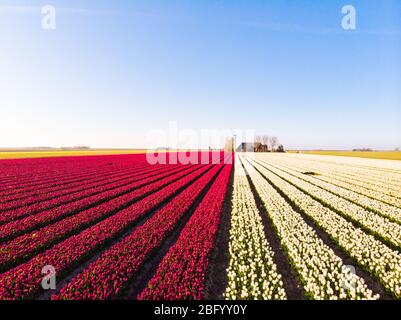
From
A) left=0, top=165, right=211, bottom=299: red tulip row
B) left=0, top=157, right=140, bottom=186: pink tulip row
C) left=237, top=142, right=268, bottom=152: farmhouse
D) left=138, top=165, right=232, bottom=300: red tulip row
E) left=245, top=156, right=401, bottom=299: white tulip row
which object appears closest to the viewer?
left=138, top=165, right=232, bottom=300: red tulip row

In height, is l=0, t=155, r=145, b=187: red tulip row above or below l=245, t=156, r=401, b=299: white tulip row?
above

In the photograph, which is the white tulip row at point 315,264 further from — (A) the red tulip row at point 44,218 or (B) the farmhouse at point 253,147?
(B) the farmhouse at point 253,147

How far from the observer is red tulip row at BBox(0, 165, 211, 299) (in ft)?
18.9

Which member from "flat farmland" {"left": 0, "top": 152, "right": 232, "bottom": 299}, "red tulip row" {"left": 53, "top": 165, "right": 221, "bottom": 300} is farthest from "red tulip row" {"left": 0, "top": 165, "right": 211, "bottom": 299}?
"red tulip row" {"left": 53, "top": 165, "right": 221, "bottom": 300}

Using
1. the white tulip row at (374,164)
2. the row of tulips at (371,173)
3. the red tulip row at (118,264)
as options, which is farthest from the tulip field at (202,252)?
the white tulip row at (374,164)

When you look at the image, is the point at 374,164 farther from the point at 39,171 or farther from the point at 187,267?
the point at 39,171

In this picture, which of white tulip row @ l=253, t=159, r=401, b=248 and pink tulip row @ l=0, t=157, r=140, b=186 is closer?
white tulip row @ l=253, t=159, r=401, b=248

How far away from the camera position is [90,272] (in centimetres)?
633

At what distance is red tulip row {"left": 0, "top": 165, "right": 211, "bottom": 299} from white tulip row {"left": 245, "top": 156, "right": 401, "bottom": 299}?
28.7 feet

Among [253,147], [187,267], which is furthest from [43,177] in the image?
[253,147]

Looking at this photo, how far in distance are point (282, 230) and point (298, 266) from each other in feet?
8.96

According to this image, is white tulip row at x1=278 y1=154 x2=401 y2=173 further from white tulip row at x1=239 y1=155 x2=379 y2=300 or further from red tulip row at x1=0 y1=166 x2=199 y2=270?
red tulip row at x1=0 y1=166 x2=199 y2=270
